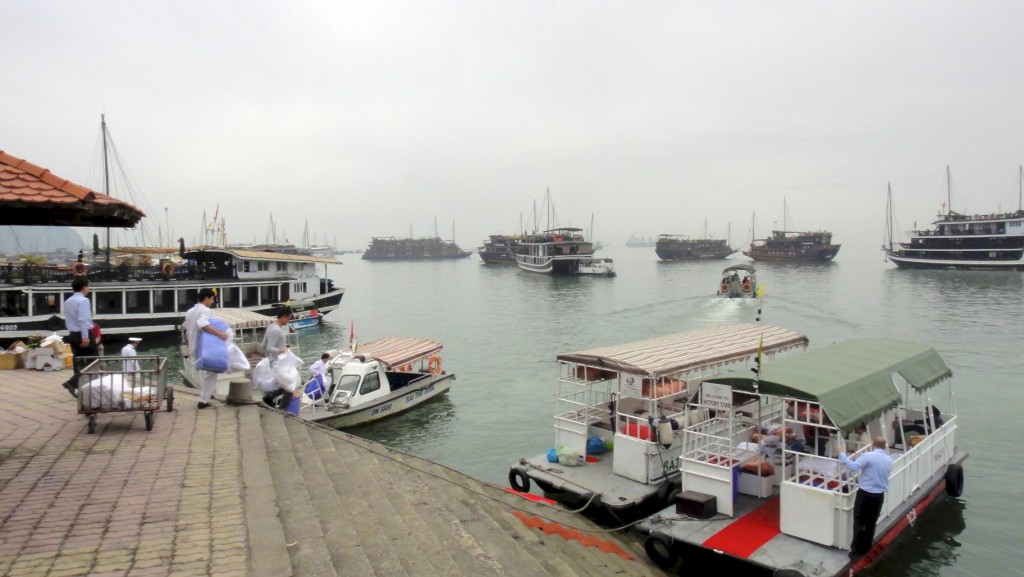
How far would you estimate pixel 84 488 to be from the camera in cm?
696

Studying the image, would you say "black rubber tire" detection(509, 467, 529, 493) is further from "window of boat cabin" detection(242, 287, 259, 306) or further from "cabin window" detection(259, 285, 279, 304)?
"cabin window" detection(259, 285, 279, 304)

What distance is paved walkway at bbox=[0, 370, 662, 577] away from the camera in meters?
5.65

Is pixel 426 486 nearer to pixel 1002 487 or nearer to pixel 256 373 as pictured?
pixel 256 373

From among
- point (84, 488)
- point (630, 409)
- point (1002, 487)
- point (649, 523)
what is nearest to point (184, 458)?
point (84, 488)

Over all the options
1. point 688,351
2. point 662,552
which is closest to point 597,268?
point 688,351

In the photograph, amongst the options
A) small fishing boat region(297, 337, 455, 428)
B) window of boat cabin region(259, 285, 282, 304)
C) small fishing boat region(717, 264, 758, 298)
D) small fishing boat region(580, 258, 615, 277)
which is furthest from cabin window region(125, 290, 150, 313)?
small fishing boat region(580, 258, 615, 277)

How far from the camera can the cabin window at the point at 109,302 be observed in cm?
3619

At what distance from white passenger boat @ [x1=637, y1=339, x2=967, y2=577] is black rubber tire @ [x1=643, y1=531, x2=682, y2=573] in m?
0.02

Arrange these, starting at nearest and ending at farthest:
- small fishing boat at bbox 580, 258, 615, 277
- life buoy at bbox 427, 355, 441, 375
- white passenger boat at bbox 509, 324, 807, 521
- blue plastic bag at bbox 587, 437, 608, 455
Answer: white passenger boat at bbox 509, 324, 807, 521 < blue plastic bag at bbox 587, 437, 608, 455 < life buoy at bbox 427, 355, 441, 375 < small fishing boat at bbox 580, 258, 615, 277

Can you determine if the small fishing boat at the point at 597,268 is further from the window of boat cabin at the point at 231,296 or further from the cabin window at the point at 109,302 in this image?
the cabin window at the point at 109,302

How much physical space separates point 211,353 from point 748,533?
8.46m

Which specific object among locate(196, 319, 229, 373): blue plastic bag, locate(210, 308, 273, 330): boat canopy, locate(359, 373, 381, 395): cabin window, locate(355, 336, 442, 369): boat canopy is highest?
locate(196, 319, 229, 373): blue plastic bag

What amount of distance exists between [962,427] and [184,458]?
21.2 m

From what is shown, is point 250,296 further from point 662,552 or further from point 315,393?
point 662,552
